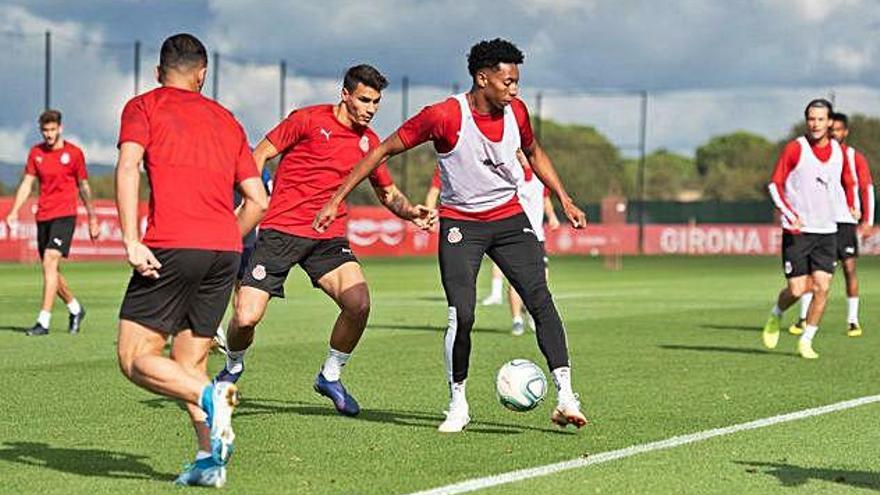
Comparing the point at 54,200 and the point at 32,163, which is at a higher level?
the point at 32,163

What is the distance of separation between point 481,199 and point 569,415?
1420 mm

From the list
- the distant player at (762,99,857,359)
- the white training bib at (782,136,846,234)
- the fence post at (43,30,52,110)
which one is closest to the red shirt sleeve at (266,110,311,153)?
the distant player at (762,99,857,359)

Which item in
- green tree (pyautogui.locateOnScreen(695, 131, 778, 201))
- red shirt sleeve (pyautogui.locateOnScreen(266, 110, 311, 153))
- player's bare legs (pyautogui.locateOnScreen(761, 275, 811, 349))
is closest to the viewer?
red shirt sleeve (pyautogui.locateOnScreen(266, 110, 311, 153))

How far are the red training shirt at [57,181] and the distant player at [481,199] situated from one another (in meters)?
8.80

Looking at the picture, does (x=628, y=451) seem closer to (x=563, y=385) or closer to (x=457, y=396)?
(x=563, y=385)

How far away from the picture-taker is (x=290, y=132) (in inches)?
427

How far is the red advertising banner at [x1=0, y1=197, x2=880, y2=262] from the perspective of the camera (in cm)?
4128

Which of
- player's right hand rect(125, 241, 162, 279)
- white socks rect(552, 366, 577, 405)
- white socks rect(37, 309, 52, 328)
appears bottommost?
white socks rect(37, 309, 52, 328)

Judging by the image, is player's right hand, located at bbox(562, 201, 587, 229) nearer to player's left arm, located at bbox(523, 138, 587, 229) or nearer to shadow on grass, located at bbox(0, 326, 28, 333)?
player's left arm, located at bbox(523, 138, 587, 229)

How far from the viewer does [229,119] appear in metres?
7.81

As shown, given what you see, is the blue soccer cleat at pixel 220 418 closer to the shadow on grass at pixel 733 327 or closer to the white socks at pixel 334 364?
the white socks at pixel 334 364

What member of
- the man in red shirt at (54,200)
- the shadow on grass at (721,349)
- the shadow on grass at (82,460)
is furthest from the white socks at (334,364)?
the man in red shirt at (54,200)

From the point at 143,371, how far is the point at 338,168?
3.51 metres

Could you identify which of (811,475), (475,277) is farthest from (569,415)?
(811,475)
